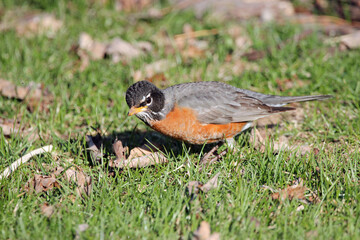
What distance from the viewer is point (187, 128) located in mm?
4766

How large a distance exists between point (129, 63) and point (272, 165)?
11.4 feet

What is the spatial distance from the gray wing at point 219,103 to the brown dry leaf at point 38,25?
388cm

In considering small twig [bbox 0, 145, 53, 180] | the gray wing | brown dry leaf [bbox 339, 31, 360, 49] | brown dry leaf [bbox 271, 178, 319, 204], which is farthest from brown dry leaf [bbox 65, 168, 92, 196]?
brown dry leaf [bbox 339, 31, 360, 49]

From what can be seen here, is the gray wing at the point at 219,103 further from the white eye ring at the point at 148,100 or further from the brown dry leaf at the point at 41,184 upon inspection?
the brown dry leaf at the point at 41,184

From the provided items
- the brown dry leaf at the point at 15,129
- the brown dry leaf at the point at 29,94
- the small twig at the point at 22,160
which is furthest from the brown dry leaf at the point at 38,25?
the small twig at the point at 22,160

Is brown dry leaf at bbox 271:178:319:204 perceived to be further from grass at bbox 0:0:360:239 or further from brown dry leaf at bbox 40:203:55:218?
brown dry leaf at bbox 40:203:55:218

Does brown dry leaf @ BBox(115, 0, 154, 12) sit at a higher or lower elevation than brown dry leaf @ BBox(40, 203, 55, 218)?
higher

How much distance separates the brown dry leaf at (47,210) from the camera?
367 cm

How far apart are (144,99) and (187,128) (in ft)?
1.92

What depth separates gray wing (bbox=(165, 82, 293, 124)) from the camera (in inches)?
193

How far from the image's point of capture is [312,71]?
6.43m

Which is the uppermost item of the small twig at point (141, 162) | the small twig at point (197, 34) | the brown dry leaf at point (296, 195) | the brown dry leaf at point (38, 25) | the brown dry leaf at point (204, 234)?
the brown dry leaf at point (38, 25)

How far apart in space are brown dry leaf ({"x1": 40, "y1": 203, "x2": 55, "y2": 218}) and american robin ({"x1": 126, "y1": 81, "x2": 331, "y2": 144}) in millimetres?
1242

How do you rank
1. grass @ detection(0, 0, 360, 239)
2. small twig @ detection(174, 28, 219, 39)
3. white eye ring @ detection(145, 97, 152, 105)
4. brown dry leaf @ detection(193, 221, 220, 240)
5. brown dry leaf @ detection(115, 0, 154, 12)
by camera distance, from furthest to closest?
brown dry leaf @ detection(115, 0, 154, 12), small twig @ detection(174, 28, 219, 39), white eye ring @ detection(145, 97, 152, 105), grass @ detection(0, 0, 360, 239), brown dry leaf @ detection(193, 221, 220, 240)
